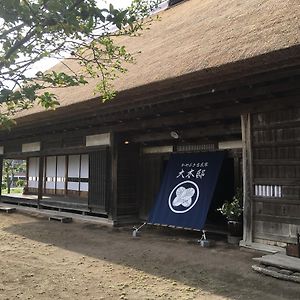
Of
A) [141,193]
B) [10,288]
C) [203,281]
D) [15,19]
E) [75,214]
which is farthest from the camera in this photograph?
[75,214]

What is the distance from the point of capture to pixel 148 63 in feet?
25.7

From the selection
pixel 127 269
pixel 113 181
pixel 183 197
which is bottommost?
pixel 127 269

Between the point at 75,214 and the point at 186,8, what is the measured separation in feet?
23.5

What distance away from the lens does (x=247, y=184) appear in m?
6.23

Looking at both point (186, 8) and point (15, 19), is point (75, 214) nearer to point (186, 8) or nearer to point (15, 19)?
point (186, 8)

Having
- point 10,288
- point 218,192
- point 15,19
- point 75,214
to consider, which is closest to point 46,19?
point 15,19

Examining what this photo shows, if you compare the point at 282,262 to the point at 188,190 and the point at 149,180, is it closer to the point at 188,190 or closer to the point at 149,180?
the point at 188,190

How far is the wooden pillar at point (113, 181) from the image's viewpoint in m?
9.06

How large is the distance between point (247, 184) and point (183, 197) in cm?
165

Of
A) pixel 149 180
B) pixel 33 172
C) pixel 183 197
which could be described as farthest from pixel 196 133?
pixel 33 172

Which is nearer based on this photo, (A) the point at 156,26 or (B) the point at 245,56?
(B) the point at 245,56

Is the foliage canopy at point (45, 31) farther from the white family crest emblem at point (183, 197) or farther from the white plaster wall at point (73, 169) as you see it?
the white plaster wall at point (73, 169)

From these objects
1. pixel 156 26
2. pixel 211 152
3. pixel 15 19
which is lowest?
pixel 211 152

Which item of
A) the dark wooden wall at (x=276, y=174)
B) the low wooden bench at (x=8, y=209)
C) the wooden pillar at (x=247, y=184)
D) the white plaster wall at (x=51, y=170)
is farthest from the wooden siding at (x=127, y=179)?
the low wooden bench at (x=8, y=209)
